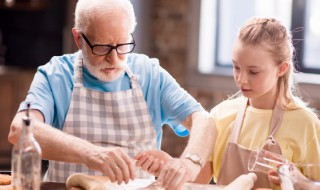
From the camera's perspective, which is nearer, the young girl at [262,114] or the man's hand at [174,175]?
the man's hand at [174,175]

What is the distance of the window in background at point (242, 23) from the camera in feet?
15.6

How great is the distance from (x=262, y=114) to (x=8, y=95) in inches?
161

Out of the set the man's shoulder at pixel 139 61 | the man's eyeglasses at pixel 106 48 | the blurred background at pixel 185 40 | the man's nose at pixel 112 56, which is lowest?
the blurred background at pixel 185 40

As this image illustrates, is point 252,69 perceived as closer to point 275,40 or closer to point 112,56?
point 275,40

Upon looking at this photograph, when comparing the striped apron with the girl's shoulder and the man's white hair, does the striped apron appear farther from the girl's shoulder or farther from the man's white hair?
the girl's shoulder

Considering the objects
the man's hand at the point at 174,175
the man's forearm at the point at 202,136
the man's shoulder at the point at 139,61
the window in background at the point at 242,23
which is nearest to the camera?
the man's hand at the point at 174,175

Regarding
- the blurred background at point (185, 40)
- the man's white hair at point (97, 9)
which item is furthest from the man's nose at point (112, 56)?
the blurred background at point (185, 40)

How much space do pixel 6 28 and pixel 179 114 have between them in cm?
449

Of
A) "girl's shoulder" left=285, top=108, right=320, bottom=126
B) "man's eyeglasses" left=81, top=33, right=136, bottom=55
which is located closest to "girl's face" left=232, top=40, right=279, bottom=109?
"girl's shoulder" left=285, top=108, right=320, bottom=126

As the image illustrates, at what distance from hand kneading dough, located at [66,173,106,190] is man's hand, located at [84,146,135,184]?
5cm

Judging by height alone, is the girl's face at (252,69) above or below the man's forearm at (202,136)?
above

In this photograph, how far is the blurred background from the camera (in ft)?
15.7

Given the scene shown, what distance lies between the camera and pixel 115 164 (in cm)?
182

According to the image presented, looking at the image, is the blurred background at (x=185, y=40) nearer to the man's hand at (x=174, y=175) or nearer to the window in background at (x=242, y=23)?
the window in background at (x=242, y=23)
